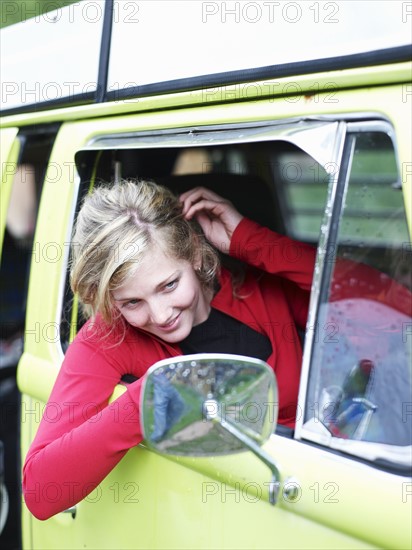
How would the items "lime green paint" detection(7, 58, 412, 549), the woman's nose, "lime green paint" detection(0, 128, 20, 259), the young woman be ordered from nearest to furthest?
"lime green paint" detection(7, 58, 412, 549)
the young woman
the woman's nose
"lime green paint" detection(0, 128, 20, 259)

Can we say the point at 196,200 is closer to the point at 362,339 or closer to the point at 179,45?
the point at 179,45

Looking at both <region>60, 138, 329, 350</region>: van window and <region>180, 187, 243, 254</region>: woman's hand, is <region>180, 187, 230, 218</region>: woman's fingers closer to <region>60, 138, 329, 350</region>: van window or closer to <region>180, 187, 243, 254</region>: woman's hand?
<region>180, 187, 243, 254</region>: woman's hand

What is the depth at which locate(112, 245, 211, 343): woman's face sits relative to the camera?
1.72 metres

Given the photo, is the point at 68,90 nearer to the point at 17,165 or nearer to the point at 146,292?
the point at 17,165

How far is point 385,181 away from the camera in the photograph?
4.71 feet

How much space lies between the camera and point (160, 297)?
1.74 m

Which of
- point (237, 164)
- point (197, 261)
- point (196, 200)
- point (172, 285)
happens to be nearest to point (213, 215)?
point (196, 200)

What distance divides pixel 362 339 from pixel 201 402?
0.45 m

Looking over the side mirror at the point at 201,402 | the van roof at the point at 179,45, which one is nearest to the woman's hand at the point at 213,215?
the van roof at the point at 179,45

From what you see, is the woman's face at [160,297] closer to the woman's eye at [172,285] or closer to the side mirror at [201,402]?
the woman's eye at [172,285]

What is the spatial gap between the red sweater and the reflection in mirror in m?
0.28

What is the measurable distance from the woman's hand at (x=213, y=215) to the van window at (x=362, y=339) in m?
0.56

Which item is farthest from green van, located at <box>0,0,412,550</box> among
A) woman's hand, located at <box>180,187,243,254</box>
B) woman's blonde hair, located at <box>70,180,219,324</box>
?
woman's hand, located at <box>180,187,243,254</box>

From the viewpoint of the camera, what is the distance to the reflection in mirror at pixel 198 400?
3.87ft
